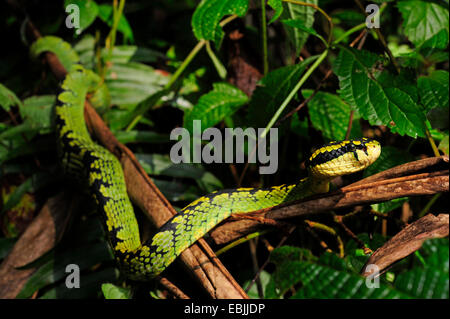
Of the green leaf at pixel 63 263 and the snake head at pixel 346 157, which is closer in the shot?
the snake head at pixel 346 157

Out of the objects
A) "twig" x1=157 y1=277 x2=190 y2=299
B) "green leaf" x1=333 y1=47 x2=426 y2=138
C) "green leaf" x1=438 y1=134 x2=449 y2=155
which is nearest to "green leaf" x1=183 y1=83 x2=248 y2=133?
"green leaf" x1=333 y1=47 x2=426 y2=138

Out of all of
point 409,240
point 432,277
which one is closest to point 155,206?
point 409,240

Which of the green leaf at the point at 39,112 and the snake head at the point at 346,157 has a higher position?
the green leaf at the point at 39,112

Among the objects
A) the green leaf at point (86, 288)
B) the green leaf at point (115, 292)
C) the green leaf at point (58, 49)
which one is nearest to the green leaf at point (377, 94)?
the green leaf at point (115, 292)

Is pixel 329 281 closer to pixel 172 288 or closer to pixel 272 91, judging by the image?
pixel 172 288

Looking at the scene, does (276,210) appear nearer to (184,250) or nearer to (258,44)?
(184,250)

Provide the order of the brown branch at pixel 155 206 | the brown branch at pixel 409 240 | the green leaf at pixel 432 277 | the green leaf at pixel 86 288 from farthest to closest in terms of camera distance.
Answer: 1. the green leaf at pixel 86 288
2. the brown branch at pixel 155 206
3. the brown branch at pixel 409 240
4. the green leaf at pixel 432 277

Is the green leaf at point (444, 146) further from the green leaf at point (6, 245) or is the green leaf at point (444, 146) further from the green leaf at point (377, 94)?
the green leaf at point (6, 245)
